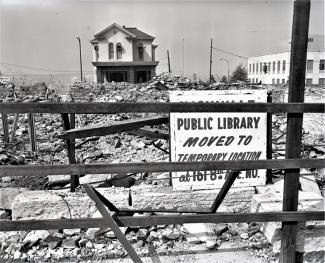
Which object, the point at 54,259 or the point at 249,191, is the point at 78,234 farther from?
the point at 249,191

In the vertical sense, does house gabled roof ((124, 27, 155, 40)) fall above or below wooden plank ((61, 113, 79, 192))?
above

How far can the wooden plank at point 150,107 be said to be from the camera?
2.54m

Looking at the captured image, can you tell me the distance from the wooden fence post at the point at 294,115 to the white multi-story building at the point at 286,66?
185 ft

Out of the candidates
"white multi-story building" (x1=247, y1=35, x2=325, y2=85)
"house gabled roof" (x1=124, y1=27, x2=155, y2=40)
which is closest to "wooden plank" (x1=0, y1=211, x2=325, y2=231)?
"house gabled roof" (x1=124, y1=27, x2=155, y2=40)

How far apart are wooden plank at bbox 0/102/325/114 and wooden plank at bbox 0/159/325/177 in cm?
40

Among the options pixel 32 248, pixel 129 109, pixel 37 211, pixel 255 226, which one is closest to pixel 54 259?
pixel 32 248

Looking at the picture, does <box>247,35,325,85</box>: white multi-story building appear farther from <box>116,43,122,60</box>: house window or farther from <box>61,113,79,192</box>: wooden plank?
<box>61,113,79,192</box>: wooden plank

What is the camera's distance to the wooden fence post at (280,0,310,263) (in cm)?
256

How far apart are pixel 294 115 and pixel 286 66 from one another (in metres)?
69.6

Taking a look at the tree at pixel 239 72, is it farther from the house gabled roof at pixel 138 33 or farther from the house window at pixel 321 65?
the house gabled roof at pixel 138 33

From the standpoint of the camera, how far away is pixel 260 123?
445cm

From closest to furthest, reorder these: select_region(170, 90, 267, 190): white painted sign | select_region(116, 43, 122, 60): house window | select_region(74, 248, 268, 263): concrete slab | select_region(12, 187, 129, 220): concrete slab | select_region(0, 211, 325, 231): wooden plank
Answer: select_region(0, 211, 325, 231): wooden plank, select_region(74, 248, 268, 263): concrete slab, select_region(12, 187, 129, 220): concrete slab, select_region(170, 90, 267, 190): white painted sign, select_region(116, 43, 122, 60): house window

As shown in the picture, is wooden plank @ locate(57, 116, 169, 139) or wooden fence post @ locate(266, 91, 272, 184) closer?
wooden plank @ locate(57, 116, 169, 139)

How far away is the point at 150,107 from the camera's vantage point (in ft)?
8.40
